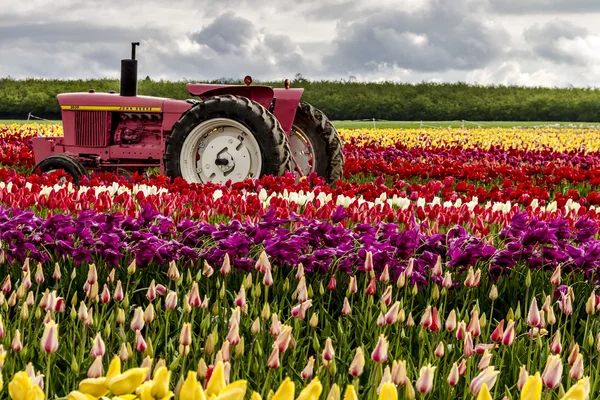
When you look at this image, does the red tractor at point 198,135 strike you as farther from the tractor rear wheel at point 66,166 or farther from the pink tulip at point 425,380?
the pink tulip at point 425,380

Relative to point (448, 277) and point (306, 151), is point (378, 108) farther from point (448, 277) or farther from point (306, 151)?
point (448, 277)

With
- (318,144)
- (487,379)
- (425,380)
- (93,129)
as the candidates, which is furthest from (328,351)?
(93,129)

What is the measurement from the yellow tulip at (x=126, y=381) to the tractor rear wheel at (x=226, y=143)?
682 centimetres

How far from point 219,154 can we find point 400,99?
41.4m

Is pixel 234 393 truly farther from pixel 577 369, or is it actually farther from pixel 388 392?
pixel 577 369

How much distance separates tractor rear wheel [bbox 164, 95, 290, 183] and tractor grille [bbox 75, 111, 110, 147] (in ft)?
5.48

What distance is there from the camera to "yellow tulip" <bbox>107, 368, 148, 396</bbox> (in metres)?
1.48

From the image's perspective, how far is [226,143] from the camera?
28.3ft

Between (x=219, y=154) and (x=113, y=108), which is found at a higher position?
(x=113, y=108)

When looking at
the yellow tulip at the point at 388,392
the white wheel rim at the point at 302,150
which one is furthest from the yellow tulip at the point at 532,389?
the white wheel rim at the point at 302,150

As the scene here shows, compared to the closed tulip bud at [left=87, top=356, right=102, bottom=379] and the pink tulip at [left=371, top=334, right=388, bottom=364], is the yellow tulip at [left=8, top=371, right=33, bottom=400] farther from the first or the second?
the pink tulip at [left=371, top=334, right=388, bottom=364]

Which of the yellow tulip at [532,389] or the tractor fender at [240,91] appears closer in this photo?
the yellow tulip at [532,389]

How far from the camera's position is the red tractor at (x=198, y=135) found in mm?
8391

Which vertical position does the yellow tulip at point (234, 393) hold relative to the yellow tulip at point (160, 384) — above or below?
above
